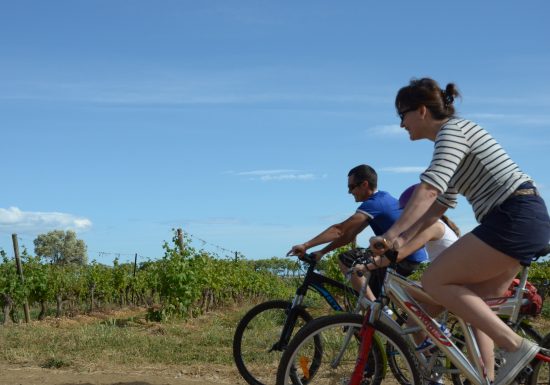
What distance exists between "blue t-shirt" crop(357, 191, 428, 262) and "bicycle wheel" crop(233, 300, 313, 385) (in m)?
0.83

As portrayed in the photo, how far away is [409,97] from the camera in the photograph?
3.89 m

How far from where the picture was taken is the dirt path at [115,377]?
18.9 ft

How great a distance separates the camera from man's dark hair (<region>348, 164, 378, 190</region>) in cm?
550

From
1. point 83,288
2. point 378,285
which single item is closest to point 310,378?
point 378,285

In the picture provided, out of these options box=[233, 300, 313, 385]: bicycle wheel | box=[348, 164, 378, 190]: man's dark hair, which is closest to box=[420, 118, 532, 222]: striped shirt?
box=[348, 164, 378, 190]: man's dark hair

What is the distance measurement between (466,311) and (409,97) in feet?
3.76

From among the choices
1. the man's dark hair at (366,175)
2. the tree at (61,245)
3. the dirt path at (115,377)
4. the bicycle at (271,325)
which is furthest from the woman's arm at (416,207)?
the tree at (61,245)

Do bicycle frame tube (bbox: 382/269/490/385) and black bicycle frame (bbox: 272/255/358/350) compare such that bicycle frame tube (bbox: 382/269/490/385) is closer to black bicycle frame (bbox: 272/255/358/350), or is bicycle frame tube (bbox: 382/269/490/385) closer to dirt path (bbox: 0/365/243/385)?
black bicycle frame (bbox: 272/255/358/350)

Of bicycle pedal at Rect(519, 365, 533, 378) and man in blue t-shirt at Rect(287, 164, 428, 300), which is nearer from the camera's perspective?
bicycle pedal at Rect(519, 365, 533, 378)

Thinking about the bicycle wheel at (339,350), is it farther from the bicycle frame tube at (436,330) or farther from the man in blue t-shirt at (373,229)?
the man in blue t-shirt at (373,229)

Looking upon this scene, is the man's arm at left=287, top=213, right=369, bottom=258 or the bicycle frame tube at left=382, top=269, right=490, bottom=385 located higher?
the man's arm at left=287, top=213, right=369, bottom=258

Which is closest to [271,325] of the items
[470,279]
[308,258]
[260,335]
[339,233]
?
[260,335]

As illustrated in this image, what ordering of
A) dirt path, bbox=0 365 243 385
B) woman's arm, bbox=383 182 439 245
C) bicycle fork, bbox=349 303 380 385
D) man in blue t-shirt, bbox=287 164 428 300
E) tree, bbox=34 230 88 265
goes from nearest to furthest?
woman's arm, bbox=383 182 439 245
bicycle fork, bbox=349 303 380 385
man in blue t-shirt, bbox=287 164 428 300
dirt path, bbox=0 365 243 385
tree, bbox=34 230 88 265

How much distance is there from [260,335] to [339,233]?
106cm
